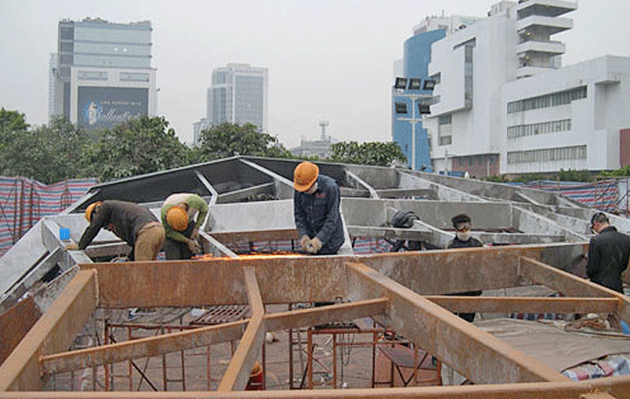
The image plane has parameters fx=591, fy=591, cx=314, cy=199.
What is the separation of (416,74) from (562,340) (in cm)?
7645

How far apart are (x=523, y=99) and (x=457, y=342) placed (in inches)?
1971

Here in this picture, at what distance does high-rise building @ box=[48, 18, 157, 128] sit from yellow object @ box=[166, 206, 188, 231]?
291 feet

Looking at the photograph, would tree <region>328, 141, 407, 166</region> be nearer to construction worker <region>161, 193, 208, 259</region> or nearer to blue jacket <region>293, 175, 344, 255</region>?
construction worker <region>161, 193, 208, 259</region>

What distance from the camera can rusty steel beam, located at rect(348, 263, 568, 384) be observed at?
6.86ft

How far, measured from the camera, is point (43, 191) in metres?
14.8

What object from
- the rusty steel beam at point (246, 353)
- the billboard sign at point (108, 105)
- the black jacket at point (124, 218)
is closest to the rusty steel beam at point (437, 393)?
the rusty steel beam at point (246, 353)

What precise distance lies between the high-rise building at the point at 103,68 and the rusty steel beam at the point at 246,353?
9192 cm

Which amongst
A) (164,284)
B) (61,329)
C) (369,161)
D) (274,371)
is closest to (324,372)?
(274,371)

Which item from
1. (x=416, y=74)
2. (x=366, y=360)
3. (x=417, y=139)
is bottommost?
(x=366, y=360)

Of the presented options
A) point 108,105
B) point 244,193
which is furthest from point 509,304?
point 108,105

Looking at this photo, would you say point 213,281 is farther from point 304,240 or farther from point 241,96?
point 241,96

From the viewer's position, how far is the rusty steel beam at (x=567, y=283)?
3348 millimetres

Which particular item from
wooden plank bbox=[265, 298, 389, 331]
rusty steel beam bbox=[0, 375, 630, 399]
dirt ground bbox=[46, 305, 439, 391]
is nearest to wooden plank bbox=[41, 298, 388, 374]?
wooden plank bbox=[265, 298, 389, 331]

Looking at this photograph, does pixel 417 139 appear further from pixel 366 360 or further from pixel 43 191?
pixel 366 360
